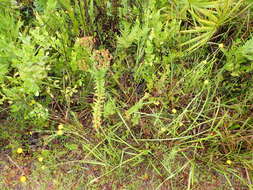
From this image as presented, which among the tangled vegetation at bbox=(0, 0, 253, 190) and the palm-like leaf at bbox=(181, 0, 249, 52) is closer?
the palm-like leaf at bbox=(181, 0, 249, 52)

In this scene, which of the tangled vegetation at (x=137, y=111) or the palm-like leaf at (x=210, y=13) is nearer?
the palm-like leaf at (x=210, y=13)

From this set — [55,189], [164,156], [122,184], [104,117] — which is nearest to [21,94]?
[104,117]

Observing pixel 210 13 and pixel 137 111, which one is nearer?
pixel 210 13

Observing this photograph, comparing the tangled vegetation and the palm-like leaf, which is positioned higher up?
the palm-like leaf

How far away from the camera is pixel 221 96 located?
5.67 ft

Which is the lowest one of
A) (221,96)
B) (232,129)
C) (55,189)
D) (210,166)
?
(55,189)

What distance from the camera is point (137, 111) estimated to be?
5.41 feet

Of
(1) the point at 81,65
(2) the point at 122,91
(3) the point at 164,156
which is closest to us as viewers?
(1) the point at 81,65

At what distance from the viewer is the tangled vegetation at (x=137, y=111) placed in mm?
1603

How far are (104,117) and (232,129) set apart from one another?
2.51ft

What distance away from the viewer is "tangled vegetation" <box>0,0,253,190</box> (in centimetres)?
160

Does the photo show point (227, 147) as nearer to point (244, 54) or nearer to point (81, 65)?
point (244, 54)

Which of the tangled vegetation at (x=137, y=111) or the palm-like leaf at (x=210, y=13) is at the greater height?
the palm-like leaf at (x=210, y=13)

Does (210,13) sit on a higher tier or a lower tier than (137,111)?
higher
